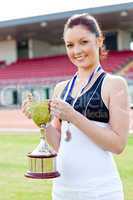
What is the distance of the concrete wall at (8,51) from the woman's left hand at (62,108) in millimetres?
36866

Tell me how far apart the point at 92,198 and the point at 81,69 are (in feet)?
1.76

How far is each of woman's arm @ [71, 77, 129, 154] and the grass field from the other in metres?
3.52

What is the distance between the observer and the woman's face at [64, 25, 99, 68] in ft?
6.70

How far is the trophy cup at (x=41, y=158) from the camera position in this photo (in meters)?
1.93

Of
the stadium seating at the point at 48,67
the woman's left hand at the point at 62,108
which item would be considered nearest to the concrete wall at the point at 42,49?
the stadium seating at the point at 48,67

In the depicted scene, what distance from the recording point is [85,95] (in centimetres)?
200

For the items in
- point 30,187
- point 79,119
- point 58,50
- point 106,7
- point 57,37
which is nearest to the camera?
point 79,119

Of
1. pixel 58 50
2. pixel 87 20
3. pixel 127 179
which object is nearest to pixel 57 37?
pixel 58 50

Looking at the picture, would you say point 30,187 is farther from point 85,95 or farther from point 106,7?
point 106,7

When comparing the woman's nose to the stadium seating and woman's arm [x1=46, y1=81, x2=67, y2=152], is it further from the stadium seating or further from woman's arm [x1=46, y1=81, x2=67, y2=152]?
the stadium seating

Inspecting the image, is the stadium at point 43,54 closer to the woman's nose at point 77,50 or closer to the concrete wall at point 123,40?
the concrete wall at point 123,40

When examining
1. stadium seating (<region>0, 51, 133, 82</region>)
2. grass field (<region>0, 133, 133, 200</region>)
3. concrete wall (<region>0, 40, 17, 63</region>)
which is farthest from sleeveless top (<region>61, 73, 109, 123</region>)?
concrete wall (<region>0, 40, 17, 63</region>)

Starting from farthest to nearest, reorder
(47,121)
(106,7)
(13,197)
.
→ 1. (106,7)
2. (13,197)
3. (47,121)

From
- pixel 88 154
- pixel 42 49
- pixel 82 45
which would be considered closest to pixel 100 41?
pixel 82 45
